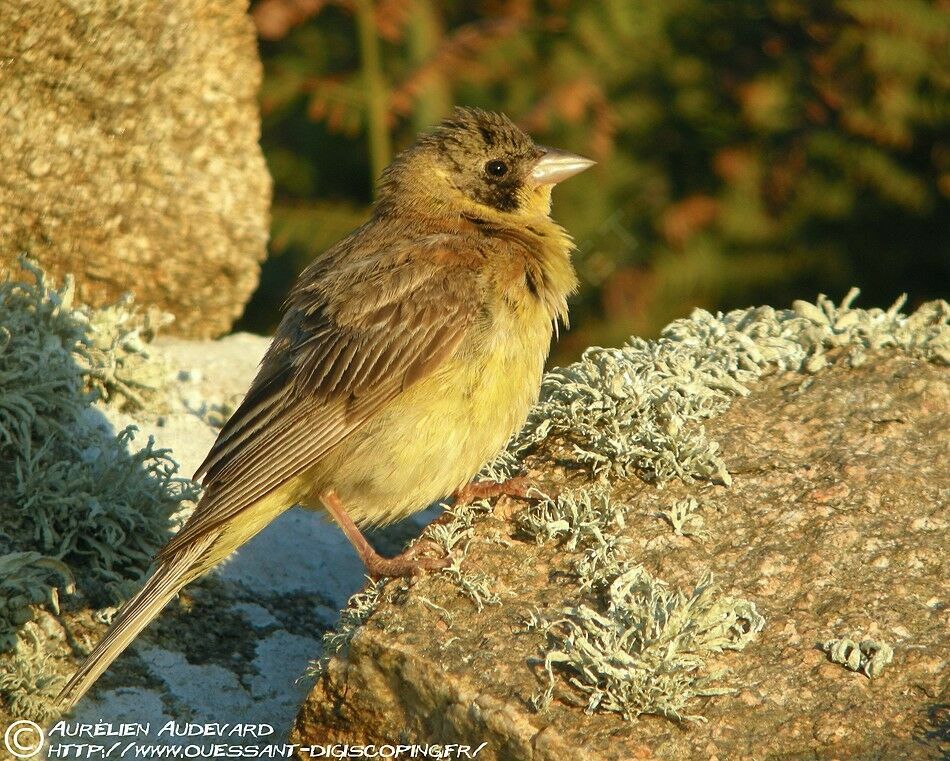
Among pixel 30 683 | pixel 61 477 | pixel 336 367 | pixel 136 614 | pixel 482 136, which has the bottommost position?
pixel 30 683

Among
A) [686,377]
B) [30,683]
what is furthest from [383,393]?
[30,683]

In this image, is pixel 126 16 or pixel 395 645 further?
pixel 126 16

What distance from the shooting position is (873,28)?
8117 mm

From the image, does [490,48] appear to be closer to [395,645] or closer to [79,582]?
[79,582]

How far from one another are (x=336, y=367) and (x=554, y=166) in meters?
1.47

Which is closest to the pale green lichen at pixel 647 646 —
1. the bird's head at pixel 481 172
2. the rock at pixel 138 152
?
the bird's head at pixel 481 172

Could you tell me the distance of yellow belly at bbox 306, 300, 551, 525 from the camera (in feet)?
15.4

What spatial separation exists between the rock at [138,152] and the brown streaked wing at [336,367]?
151 centimetres

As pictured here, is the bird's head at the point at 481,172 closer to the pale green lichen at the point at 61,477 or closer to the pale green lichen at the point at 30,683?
the pale green lichen at the point at 61,477

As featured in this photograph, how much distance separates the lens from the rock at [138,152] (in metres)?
5.82

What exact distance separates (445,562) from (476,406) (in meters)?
0.67

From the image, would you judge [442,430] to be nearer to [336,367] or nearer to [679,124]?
[336,367]

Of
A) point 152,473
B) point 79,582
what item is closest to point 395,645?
point 79,582

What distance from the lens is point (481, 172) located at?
225 inches
